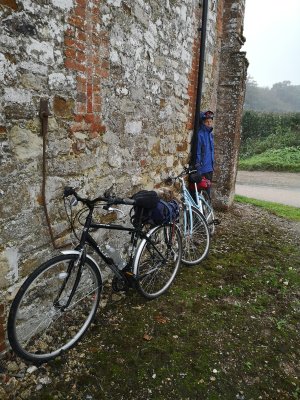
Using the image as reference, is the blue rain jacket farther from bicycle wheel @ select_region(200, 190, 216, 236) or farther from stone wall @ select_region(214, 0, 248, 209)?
stone wall @ select_region(214, 0, 248, 209)

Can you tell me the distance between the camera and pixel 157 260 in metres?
3.38

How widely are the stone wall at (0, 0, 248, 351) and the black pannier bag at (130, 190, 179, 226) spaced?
1.36 ft

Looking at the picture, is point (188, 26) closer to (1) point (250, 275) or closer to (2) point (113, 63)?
(2) point (113, 63)

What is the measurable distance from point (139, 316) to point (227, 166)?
14.8 ft

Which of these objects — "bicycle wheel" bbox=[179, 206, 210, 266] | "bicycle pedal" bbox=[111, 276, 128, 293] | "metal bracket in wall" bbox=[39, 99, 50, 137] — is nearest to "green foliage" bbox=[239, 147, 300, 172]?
"bicycle wheel" bbox=[179, 206, 210, 266]

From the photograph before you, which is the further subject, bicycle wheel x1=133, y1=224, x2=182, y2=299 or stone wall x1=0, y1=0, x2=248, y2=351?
bicycle wheel x1=133, y1=224, x2=182, y2=299

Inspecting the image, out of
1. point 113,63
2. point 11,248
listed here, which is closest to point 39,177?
point 11,248

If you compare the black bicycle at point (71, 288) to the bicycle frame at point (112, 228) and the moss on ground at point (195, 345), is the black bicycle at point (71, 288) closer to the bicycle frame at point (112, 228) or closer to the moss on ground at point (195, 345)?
the bicycle frame at point (112, 228)

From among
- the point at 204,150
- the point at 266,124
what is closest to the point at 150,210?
the point at 204,150

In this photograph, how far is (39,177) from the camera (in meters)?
2.34

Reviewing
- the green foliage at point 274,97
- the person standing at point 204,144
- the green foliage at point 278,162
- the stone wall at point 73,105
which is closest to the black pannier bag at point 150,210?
the stone wall at point 73,105

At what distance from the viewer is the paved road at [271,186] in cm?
991

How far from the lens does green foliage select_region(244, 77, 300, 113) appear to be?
4212 centimetres

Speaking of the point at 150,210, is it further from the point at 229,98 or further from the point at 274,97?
the point at 274,97
